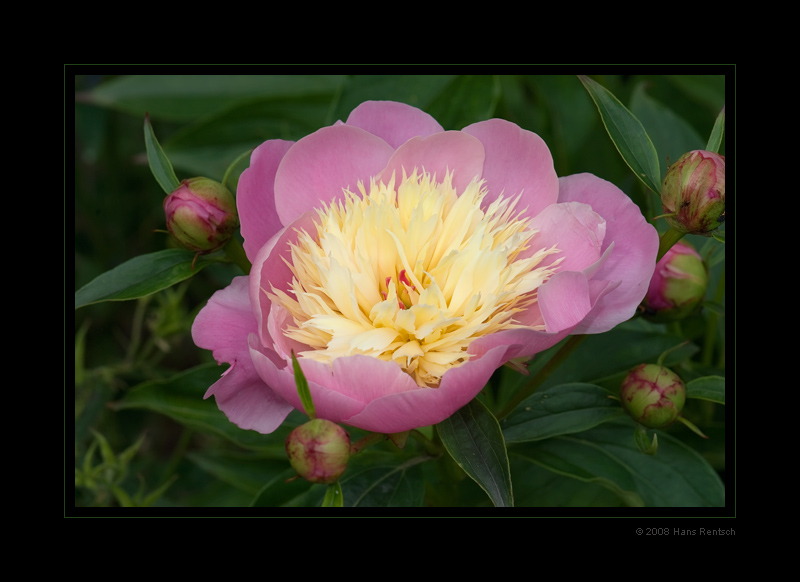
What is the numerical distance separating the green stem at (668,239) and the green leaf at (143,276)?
583 mm

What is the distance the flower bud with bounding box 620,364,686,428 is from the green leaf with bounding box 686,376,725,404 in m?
0.02

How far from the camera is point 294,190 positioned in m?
0.95

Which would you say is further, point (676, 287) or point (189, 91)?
point (189, 91)

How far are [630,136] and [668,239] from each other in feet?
0.48

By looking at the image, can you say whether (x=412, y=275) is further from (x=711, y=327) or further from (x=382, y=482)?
(x=711, y=327)

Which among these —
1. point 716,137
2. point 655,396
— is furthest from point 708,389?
point 716,137

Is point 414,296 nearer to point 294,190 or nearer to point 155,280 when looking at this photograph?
point 294,190

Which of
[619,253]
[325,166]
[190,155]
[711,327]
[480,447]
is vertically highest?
[190,155]

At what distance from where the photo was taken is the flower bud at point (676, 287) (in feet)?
3.69

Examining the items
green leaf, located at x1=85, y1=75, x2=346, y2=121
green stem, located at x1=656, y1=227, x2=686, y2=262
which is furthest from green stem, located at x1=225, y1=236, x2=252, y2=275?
green leaf, located at x1=85, y1=75, x2=346, y2=121

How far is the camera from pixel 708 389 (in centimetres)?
100

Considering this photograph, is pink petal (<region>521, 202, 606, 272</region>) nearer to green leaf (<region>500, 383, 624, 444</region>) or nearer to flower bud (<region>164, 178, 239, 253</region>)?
green leaf (<region>500, 383, 624, 444</region>)

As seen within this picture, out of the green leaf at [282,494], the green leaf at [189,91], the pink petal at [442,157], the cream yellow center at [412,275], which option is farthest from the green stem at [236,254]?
the green leaf at [189,91]
